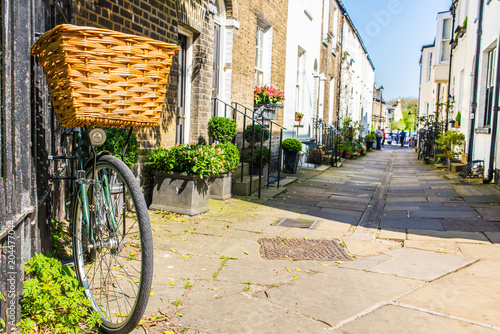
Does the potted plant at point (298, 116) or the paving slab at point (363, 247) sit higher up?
the potted plant at point (298, 116)

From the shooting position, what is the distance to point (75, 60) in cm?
237

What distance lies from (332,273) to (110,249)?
1.95 meters

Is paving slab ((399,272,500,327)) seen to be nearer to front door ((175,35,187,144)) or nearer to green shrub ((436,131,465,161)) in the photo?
front door ((175,35,187,144))

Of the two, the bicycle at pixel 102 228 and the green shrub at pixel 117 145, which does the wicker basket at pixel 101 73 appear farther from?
the green shrub at pixel 117 145

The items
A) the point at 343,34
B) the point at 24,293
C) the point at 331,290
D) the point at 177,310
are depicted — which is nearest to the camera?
the point at 24,293

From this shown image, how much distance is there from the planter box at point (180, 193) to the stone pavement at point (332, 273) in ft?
0.64

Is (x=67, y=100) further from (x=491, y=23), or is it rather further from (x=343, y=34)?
(x=343, y=34)

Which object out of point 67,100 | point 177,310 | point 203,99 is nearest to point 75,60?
point 67,100

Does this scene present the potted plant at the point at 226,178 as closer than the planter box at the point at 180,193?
No

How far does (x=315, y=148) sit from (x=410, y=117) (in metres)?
62.0

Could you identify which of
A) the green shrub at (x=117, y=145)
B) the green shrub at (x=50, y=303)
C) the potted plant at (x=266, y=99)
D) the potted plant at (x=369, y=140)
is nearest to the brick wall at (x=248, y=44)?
the potted plant at (x=266, y=99)

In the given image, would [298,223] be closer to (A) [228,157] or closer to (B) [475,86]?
(A) [228,157]

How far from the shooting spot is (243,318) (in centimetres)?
282

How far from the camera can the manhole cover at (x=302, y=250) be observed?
167 inches
